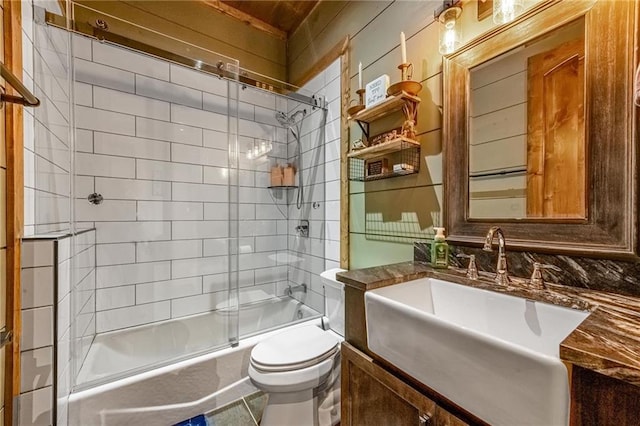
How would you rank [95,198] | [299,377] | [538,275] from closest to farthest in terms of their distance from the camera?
1. [538,275]
2. [299,377]
3. [95,198]

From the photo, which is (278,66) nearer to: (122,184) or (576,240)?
(122,184)

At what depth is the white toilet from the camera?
121cm

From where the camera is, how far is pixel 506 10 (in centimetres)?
100

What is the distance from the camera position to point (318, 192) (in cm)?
217

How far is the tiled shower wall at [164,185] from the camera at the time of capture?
1.76 metres

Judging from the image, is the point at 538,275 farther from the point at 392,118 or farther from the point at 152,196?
the point at 152,196

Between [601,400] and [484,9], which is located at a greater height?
[484,9]

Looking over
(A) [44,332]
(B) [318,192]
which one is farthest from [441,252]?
(A) [44,332]

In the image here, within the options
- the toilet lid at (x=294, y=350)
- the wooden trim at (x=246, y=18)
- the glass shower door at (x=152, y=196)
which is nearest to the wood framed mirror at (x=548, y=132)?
the toilet lid at (x=294, y=350)

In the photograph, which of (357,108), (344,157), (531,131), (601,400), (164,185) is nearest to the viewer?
(601,400)

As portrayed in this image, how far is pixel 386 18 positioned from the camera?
60.1 inches

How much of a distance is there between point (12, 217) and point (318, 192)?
165 cm

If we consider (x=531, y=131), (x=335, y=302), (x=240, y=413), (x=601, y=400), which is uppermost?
(x=531, y=131)

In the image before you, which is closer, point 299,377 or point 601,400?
point 601,400
